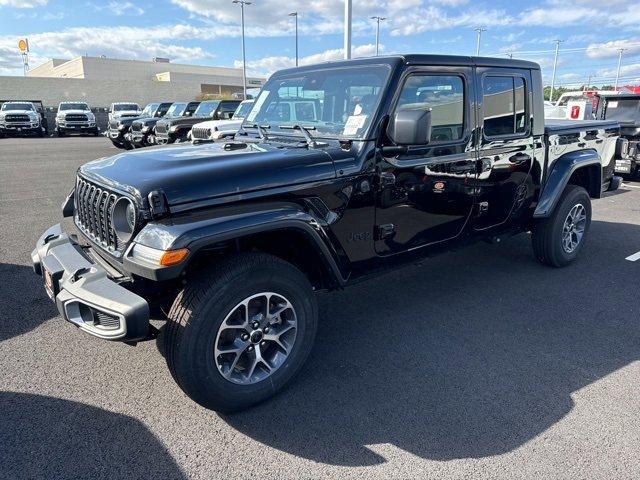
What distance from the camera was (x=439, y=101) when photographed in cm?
348

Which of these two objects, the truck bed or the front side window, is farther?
the truck bed

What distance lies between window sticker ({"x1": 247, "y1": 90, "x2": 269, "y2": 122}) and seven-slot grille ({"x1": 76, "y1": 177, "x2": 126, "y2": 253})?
1457 millimetres

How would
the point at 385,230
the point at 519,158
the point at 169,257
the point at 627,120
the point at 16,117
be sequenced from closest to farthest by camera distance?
the point at 169,257
the point at 385,230
the point at 519,158
the point at 627,120
the point at 16,117

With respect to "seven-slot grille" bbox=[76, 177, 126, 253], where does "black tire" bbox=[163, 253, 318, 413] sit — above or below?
below

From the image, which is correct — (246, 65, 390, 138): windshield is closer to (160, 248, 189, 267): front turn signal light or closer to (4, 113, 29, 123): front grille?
(160, 248, 189, 267): front turn signal light

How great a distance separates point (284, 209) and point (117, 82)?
5324 cm

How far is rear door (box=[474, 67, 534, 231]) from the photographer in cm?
382

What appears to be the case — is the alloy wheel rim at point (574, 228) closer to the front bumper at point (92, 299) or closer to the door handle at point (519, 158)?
the door handle at point (519, 158)

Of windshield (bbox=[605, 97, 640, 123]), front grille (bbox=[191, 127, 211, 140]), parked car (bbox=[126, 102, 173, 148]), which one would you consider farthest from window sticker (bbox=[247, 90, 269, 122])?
parked car (bbox=[126, 102, 173, 148])

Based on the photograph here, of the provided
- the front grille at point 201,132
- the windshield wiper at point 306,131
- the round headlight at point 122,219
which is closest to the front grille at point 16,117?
the front grille at point 201,132

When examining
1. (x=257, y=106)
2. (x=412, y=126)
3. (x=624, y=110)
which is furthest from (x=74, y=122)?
(x=412, y=126)

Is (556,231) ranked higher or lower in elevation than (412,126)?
lower

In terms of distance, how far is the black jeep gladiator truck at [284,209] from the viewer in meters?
2.43

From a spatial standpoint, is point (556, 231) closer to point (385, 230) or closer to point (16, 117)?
point (385, 230)
